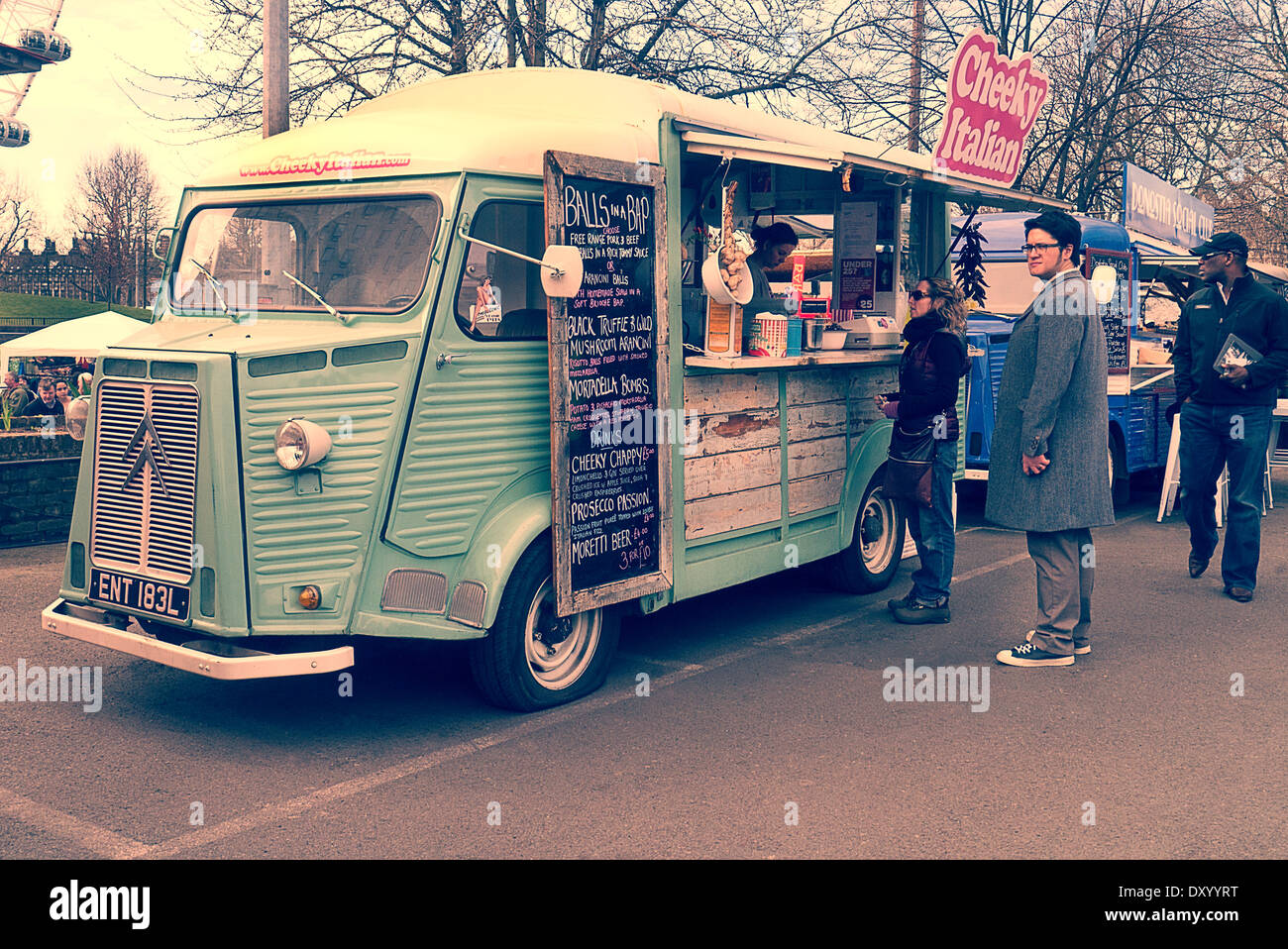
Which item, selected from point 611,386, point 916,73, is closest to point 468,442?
point 611,386

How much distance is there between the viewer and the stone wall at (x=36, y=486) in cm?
966

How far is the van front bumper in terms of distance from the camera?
4746 mm

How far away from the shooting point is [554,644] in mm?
5773

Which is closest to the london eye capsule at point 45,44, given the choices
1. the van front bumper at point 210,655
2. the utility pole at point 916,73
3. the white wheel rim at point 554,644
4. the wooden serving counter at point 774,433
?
the utility pole at point 916,73

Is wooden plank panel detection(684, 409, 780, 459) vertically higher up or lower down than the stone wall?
higher up

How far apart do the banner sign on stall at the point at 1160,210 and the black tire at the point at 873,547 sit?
Answer: 590 centimetres

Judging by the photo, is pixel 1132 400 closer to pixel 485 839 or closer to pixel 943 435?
pixel 943 435

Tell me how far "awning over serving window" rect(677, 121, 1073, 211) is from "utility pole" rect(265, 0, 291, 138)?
168 inches

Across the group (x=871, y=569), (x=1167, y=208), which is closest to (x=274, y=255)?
(x=871, y=569)

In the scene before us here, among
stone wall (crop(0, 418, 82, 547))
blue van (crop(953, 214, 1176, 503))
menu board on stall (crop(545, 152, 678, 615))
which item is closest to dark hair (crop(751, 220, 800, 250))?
menu board on stall (crop(545, 152, 678, 615))

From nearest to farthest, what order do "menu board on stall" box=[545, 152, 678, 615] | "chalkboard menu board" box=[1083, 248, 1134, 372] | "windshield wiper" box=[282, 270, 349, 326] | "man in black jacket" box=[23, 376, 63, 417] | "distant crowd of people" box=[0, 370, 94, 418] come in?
"windshield wiper" box=[282, 270, 349, 326] → "menu board on stall" box=[545, 152, 678, 615] → "chalkboard menu board" box=[1083, 248, 1134, 372] → "distant crowd of people" box=[0, 370, 94, 418] → "man in black jacket" box=[23, 376, 63, 417]

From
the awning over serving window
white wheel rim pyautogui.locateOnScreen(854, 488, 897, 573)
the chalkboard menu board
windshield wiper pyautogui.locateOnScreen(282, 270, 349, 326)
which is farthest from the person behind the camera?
the chalkboard menu board

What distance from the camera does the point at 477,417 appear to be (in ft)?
17.5

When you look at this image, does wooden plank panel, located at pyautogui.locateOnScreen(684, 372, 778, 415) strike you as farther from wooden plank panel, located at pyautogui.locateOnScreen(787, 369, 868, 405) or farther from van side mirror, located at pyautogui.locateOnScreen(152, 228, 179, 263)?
van side mirror, located at pyautogui.locateOnScreen(152, 228, 179, 263)
